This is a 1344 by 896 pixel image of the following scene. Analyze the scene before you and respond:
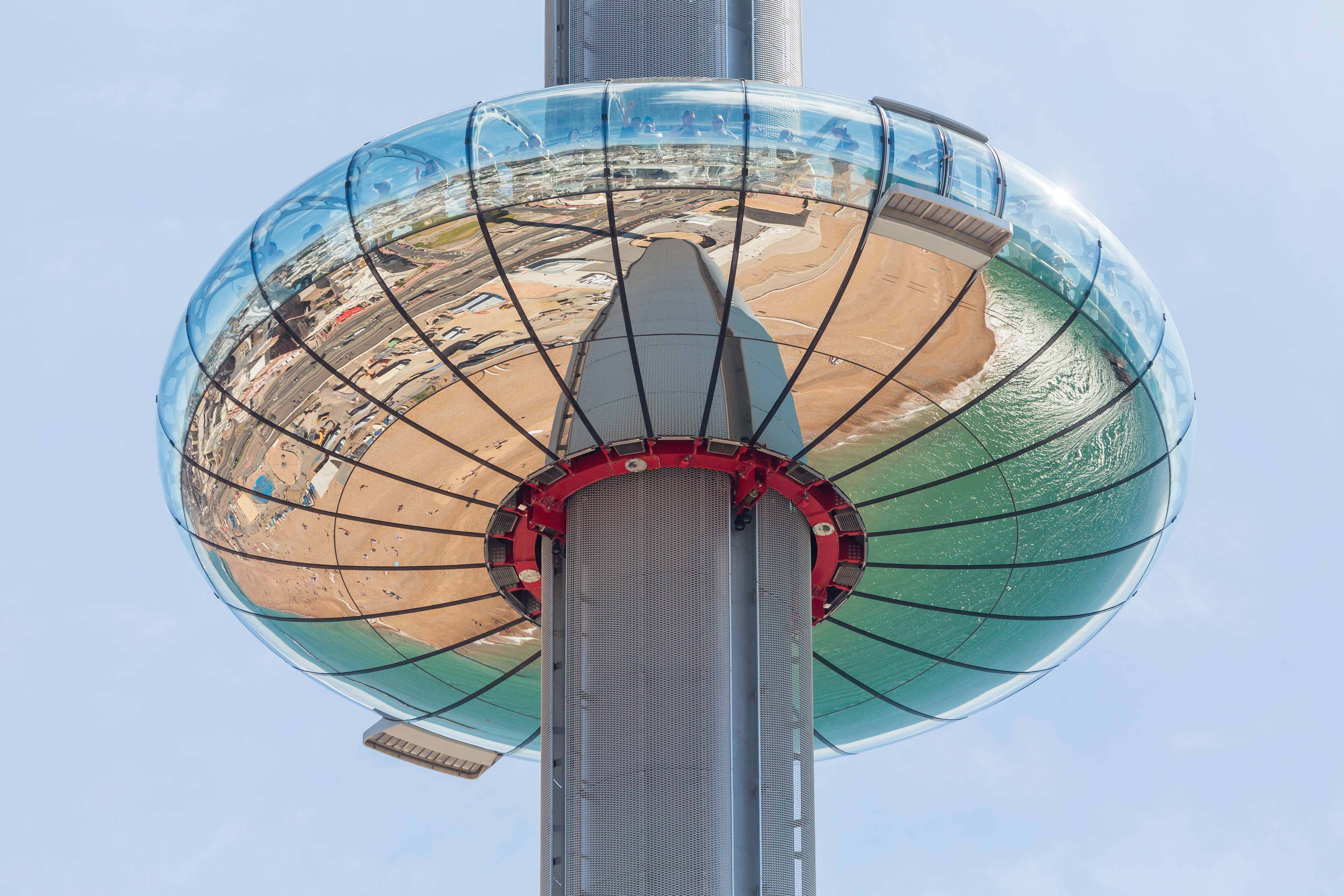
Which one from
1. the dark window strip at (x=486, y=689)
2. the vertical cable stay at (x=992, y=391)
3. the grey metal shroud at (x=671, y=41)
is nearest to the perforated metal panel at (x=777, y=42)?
the grey metal shroud at (x=671, y=41)

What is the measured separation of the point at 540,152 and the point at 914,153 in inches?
145

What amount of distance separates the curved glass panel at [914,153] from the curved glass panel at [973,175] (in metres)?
0.15

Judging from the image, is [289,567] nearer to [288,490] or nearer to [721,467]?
[288,490]

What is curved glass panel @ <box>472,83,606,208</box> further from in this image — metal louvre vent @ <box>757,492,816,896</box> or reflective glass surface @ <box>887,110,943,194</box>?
metal louvre vent @ <box>757,492,816,896</box>

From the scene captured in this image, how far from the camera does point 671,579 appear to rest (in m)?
19.9

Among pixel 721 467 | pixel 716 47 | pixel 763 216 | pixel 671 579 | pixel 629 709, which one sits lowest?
pixel 629 709

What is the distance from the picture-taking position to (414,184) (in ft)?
61.3

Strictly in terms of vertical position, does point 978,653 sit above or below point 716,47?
below

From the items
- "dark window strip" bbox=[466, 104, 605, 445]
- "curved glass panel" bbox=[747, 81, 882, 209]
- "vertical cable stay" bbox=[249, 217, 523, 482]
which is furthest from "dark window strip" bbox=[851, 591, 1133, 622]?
"curved glass panel" bbox=[747, 81, 882, 209]

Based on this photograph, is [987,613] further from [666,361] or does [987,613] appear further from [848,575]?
[666,361]

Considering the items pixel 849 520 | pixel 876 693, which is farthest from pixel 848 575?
pixel 876 693

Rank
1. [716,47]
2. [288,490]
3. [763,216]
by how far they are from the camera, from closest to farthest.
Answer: [763,216] → [288,490] → [716,47]

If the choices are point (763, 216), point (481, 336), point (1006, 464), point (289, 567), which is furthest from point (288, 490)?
point (1006, 464)

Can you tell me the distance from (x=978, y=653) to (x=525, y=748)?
20.5 feet
